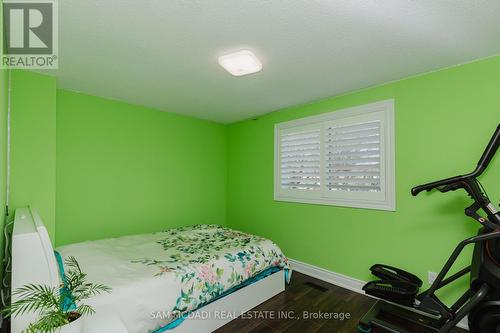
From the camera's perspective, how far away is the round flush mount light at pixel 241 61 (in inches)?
71.0

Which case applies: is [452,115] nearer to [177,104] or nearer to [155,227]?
[177,104]

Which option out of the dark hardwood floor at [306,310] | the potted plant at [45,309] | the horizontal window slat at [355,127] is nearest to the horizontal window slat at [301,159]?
the horizontal window slat at [355,127]

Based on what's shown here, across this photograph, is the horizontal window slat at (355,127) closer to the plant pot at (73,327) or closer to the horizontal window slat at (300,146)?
the horizontal window slat at (300,146)

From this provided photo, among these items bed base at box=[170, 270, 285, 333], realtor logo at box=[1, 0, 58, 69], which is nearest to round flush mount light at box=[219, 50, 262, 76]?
realtor logo at box=[1, 0, 58, 69]

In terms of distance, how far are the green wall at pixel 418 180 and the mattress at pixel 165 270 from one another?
0.73 meters

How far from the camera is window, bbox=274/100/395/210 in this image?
247 cm

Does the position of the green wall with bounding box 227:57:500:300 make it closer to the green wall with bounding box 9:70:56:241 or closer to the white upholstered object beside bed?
the white upholstered object beside bed

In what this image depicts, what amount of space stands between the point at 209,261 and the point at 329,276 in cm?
163

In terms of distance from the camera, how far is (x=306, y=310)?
2.23 meters

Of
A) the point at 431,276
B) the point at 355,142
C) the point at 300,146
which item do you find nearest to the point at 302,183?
the point at 300,146

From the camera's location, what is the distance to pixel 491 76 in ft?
6.27

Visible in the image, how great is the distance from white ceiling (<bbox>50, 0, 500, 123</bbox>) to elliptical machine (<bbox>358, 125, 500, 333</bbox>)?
835mm

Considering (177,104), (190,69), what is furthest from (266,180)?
(190,69)

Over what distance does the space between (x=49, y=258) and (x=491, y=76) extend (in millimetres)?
3322
